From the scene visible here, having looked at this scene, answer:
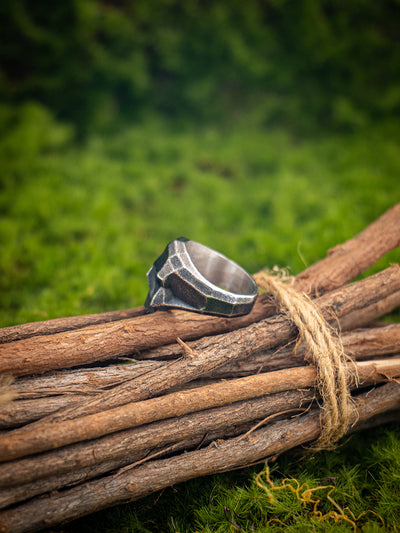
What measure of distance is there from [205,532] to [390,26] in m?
7.60

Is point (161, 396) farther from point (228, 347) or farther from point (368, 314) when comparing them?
point (368, 314)

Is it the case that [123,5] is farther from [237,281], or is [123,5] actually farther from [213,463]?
[213,463]

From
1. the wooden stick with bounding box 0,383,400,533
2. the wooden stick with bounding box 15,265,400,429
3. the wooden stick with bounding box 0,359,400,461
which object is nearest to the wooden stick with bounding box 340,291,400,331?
the wooden stick with bounding box 15,265,400,429

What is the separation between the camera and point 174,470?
2.32m

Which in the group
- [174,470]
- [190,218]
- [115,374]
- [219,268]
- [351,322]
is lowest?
[174,470]

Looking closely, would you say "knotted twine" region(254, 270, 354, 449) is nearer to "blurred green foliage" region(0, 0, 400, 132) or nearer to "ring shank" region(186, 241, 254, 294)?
"ring shank" region(186, 241, 254, 294)

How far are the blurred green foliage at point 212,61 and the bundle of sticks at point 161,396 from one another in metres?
4.92

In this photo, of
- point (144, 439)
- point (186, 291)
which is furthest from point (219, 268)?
point (144, 439)

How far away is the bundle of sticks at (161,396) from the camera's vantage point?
214 cm

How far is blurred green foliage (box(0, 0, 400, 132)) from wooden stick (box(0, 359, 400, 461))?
5.28m

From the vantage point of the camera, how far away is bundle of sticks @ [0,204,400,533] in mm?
2145

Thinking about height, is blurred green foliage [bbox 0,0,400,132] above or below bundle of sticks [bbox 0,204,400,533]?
above

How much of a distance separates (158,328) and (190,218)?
10.1ft

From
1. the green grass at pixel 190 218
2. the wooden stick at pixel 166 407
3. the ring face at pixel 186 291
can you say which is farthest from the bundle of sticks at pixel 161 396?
the green grass at pixel 190 218
